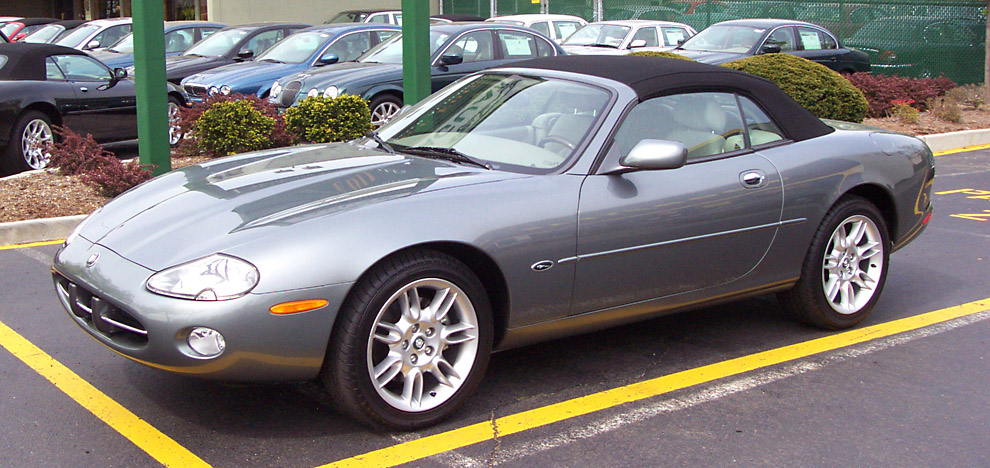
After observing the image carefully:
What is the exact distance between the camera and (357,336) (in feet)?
11.8

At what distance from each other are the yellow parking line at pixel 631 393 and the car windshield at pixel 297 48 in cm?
1042

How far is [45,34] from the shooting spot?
2245cm

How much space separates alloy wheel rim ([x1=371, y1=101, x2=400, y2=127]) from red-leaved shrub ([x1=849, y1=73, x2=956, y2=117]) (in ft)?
24.5

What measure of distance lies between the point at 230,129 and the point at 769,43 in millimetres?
9190

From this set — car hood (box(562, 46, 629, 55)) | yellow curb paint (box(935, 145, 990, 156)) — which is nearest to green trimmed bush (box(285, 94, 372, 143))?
yellow curb paint (box(935, 145, 990, 156))

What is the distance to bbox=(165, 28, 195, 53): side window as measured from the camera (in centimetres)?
1827

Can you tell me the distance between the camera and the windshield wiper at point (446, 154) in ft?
14.7

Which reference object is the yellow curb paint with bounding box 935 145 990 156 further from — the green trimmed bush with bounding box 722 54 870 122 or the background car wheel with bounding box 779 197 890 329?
the background car wheel with bounding box 779 197 890 329

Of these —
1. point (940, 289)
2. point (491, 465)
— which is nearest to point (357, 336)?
point (491, 465)

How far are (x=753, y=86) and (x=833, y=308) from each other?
1.26 meters

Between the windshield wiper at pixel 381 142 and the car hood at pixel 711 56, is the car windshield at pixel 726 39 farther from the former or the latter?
the windshield wiper at pixel 381 142

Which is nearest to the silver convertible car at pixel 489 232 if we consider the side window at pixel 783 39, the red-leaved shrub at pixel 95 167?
the red-leaved shrub at pixel 95 167

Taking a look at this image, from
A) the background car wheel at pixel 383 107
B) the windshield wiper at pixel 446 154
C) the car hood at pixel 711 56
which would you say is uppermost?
the car hood at pixel 711 56

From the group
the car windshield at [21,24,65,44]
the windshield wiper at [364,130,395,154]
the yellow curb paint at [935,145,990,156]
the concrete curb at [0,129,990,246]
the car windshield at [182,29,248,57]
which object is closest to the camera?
the windshield wiper at [364,130,395,154]
